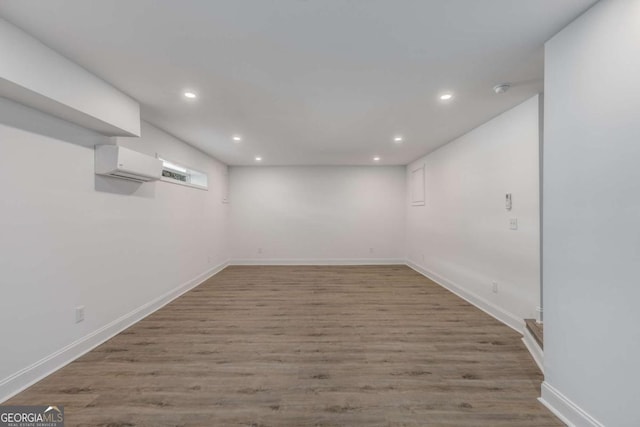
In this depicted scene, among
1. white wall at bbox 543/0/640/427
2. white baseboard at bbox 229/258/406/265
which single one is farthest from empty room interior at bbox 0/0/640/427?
white baseboard at bbox 229/258/406/265

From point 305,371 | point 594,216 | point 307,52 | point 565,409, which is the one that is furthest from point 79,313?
point 594,216

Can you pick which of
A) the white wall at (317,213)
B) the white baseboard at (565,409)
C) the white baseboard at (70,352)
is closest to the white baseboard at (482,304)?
the white baseboard at (565,409)

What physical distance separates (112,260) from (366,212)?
5.06 metres

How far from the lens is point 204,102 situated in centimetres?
263

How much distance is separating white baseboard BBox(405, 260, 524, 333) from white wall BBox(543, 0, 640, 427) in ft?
4.13

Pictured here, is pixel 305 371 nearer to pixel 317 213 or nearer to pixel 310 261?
pixel 310 261

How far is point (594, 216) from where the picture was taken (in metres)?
1.40

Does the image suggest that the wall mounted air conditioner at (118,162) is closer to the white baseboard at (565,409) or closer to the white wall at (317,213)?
the white wall at (317,213)

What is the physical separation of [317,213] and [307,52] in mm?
4708

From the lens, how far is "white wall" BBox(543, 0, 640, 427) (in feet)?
4.10

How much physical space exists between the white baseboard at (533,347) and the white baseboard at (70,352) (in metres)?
4.03

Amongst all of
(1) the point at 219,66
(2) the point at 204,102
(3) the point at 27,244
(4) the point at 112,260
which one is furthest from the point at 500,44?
(4) the point at 112,260

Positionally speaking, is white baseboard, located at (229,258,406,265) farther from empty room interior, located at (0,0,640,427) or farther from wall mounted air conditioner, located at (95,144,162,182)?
wall mounted air conditioner, located at (95,144,162,182)

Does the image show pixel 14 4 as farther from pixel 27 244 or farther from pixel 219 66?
pixel 27 244
